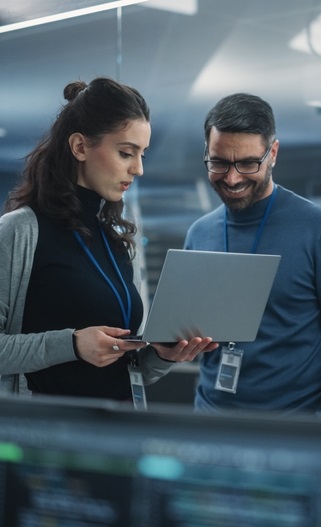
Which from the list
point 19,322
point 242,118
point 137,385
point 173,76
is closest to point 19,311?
point 19,322

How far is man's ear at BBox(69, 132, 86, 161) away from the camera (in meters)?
1.99

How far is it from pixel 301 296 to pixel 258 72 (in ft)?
9.70

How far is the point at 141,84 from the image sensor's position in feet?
17.0

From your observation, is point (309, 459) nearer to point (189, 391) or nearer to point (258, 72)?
point (189, 391)

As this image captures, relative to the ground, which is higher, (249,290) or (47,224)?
(47,224)

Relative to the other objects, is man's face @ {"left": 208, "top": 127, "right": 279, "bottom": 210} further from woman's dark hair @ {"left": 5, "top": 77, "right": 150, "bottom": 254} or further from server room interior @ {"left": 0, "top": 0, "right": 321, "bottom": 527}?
server room interior @ {"left": 0, "top": 0, "right": 321, "bottom": 527}

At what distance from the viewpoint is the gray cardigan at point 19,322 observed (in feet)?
5.82

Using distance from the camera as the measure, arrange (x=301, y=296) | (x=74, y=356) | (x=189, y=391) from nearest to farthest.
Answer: (x=74, y=356), (x=301, y=296), (x=189, y=391)

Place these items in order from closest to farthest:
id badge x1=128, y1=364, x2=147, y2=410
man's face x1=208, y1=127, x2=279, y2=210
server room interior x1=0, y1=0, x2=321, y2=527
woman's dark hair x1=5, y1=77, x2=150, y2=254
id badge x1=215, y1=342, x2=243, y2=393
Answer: id badge x1=128, y1=364, x2=147, y2=410
woman's dark hair x1=5, y1=77, x2=150, y2=254
id badge x1=215, y1=342, x2=243, y2=393
man's face x1=208, y1=127, x2=279, y2=210
server room interior x1=0, y1=0, x2=321, y2=527

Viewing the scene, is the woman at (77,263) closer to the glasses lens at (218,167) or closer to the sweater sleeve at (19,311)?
the sweater sleeve at (19,311)

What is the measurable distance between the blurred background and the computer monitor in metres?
3.94

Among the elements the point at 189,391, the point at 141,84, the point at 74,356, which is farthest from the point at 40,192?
the point at 141,84

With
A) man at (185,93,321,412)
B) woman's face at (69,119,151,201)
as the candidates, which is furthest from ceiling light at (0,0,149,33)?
woman's face at (69,119,151,201)

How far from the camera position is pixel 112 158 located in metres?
1.96
